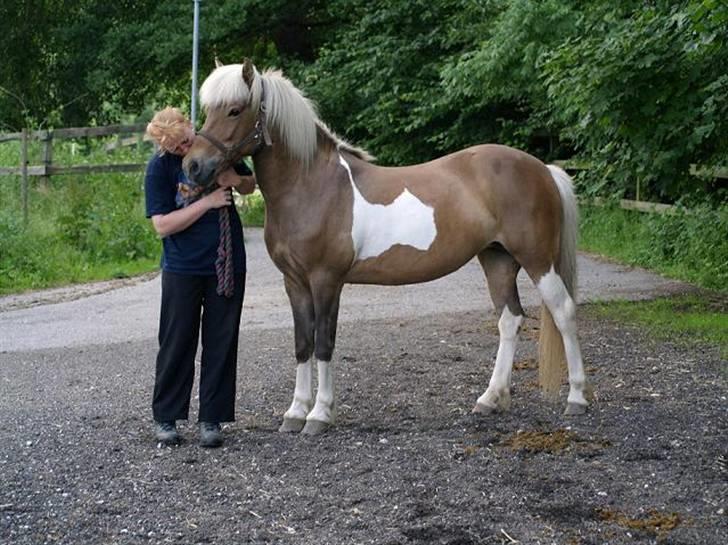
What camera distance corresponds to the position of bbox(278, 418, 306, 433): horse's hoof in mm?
6102

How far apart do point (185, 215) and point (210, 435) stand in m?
1.22

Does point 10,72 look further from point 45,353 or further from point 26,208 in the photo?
point 45,353

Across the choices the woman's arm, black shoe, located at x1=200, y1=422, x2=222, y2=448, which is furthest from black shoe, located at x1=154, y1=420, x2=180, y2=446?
the woman's arm

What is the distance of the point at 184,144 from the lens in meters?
5.64

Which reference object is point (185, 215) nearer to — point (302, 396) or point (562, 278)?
point (302, 396)

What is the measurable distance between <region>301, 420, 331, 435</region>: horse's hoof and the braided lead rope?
0.92m

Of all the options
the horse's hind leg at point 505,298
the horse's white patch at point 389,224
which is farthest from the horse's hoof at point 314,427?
the horse's hind leg at point 505,298

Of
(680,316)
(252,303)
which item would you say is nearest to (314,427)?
(680,316)

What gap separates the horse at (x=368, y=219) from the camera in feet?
19.4

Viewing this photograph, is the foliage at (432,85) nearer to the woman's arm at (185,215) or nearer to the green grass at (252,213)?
the green grass at (252,213)

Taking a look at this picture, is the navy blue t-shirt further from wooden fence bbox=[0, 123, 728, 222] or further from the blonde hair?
wooden fence bbox=[0, 123, 728, 222]

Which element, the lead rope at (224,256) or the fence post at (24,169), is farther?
the fence post at (24,169)

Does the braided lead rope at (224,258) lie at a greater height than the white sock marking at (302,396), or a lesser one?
greater

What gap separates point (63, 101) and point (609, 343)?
1829 cm
